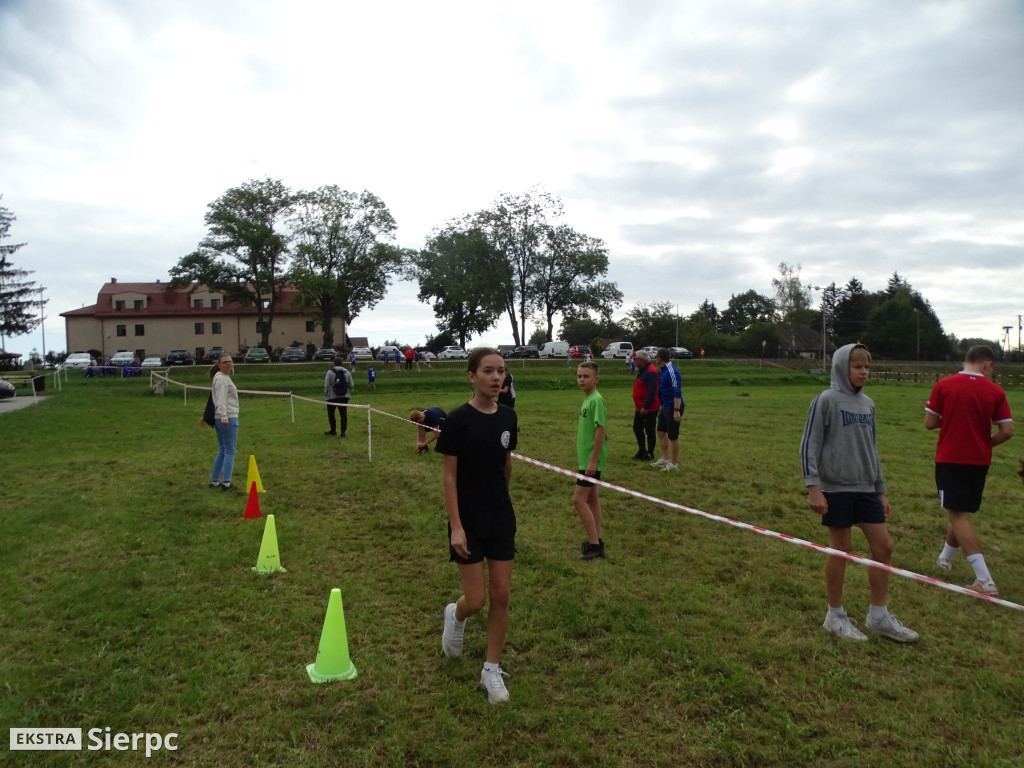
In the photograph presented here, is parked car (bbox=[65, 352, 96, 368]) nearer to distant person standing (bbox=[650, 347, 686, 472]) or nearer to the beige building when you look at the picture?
the beige building

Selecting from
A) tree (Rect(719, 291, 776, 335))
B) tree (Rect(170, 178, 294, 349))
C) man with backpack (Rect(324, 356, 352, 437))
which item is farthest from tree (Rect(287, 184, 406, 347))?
tree (Rect(719, 291, 776, 335))

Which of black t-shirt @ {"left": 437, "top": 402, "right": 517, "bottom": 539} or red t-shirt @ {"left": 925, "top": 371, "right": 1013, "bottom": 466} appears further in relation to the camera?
red t-shirt @ {"left": 925, "top": 371, "right": 1013, "bottom": 466}

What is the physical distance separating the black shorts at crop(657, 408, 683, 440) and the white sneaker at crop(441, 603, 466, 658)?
649cm

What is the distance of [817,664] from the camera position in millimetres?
3982

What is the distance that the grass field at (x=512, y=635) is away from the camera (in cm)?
327

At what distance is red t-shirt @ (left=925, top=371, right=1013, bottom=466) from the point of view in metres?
5.08

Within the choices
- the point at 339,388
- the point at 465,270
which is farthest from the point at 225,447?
the point at 465,270

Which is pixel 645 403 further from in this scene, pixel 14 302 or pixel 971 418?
pixel 14 302

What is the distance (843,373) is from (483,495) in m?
2.54

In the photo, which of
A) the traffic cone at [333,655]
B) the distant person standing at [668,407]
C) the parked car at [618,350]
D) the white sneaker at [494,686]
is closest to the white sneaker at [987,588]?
the white sneaker at [494,686]

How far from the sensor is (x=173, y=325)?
69.8 meters

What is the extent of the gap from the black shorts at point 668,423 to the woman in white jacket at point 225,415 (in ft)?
20.4

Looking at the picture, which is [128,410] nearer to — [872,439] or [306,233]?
[872,439]

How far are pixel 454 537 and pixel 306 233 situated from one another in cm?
6107
